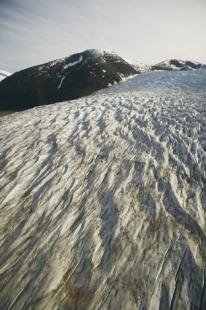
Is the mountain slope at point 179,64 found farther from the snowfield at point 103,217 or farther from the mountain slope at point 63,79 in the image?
the snowfield at point 103,217

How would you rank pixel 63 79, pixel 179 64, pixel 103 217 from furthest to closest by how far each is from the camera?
1. pixel 179 64
2. pixel 63 79
3. pixel 103 217

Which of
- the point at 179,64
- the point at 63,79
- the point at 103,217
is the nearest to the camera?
the point at 103,217

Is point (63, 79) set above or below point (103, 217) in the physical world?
above

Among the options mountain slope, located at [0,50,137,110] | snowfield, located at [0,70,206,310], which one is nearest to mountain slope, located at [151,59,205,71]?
mountain slope, located at [0,50,137,110]

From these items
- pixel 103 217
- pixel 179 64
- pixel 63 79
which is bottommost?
pixel 103 217

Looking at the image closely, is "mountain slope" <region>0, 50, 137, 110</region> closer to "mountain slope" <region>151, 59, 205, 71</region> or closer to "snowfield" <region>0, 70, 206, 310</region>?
"mountain slope" <region>151, 59, 205, 71</region>

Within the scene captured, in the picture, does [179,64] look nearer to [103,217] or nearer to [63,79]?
[63,79]

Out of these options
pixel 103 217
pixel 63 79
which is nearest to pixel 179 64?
pixel 63 79
